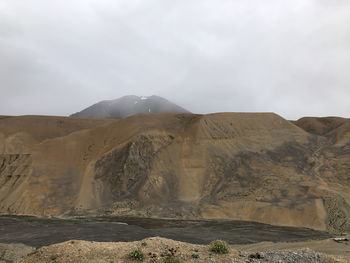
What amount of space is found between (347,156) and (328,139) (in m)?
9.34

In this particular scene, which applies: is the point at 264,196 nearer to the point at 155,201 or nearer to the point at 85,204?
the point at 155,201

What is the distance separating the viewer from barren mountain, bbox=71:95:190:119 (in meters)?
133

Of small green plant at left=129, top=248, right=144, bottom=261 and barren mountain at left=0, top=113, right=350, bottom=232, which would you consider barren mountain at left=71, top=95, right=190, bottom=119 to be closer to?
barren mountain at left=0, top=113, right=350, bottom=232

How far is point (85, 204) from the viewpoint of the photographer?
38406 mm

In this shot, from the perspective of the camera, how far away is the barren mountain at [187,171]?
3350 centimetres

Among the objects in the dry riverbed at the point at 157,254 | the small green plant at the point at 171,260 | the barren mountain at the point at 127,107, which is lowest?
the dry riverbed at the point at 157,254

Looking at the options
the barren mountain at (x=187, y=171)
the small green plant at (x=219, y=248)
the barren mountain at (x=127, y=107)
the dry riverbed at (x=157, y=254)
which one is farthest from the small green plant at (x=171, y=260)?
the barren mountain at (x=127, y=107)

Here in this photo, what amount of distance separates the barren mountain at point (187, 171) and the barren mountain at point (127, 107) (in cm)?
7803

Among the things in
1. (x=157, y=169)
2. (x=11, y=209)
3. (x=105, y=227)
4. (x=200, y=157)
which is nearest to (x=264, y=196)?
(x=200, y=157)

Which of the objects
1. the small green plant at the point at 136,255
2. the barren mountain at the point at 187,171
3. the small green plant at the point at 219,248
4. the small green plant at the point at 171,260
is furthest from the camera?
the barren mountain at the point at 187,171

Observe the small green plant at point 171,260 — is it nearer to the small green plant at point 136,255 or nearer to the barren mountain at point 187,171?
the small green plant at point 136,255

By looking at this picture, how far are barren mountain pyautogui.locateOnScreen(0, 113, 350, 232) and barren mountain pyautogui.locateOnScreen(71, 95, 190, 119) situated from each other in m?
78.0

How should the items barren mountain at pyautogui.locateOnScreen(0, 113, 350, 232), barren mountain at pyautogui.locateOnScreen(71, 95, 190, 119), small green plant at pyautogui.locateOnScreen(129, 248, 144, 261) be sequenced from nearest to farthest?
small green plant at pyautogui.locateOnScreen(129, 248, 144, 261)
barren mountain at pyautogui.locateOnScreen(0, 113, 350, 232)
barren mountain at pyautogui.locateOnScreen(71, 95, 190, 119)

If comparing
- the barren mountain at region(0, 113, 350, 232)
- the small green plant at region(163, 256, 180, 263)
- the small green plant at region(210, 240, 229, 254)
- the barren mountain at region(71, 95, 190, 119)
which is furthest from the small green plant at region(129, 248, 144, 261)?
the barren mountain at region(71, 95, 190, 119)
